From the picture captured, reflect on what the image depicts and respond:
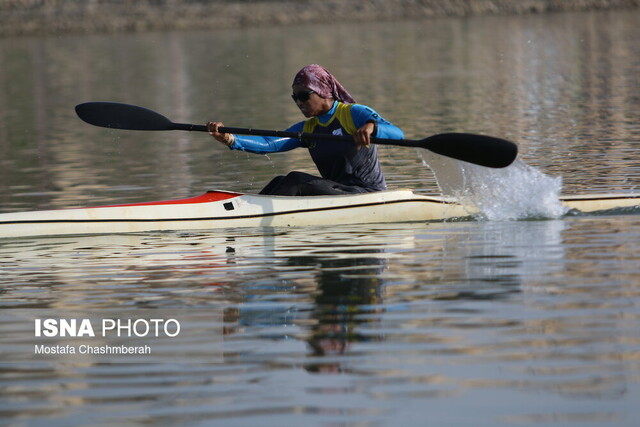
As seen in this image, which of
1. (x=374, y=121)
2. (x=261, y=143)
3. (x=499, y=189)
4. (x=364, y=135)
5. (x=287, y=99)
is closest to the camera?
(x=364, y=135)

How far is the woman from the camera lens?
11094 mm

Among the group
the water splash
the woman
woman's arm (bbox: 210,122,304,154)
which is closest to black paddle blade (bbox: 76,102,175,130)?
woman's arm (bbox: 210,122,304,154)

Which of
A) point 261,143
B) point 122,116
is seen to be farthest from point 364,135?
point 122,116

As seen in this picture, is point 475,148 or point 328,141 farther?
point 328,141

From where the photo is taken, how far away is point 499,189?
38.8 ft

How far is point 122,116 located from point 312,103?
2.68 metres

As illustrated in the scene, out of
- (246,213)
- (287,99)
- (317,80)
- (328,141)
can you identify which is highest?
(287,99)

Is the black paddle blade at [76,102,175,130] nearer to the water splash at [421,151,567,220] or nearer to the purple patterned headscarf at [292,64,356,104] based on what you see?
the purple patterned headscarf at [292,64,356,104]

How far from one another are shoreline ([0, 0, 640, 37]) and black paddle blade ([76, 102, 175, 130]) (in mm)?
57042

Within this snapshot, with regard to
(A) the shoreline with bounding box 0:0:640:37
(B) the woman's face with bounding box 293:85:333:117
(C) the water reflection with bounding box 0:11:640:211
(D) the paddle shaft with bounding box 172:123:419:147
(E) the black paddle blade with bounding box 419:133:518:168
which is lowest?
(E) the black paddle blade with bounding box 419:133:518:168

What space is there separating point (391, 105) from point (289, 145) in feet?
47.4

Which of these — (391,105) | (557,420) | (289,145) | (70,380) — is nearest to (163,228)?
(289,145)

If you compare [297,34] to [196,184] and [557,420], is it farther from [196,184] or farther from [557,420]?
[557,420]

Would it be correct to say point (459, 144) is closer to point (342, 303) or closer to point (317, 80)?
point (317, 80)
